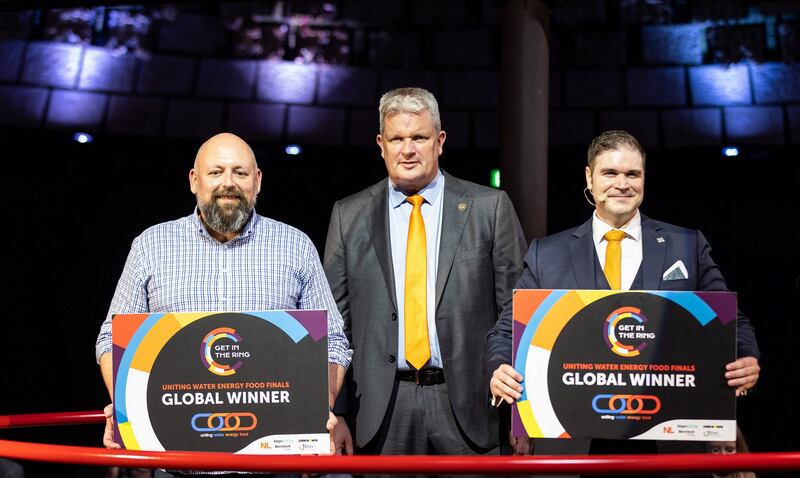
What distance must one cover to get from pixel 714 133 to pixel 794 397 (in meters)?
1.70

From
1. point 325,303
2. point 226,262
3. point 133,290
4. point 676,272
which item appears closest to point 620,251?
point 676,272

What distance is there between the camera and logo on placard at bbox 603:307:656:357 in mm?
2092

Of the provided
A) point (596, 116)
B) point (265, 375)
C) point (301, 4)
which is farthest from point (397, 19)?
point (265, 375)

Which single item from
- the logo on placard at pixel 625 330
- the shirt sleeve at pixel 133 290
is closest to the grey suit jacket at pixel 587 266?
the logo on placard at pixel 625 330

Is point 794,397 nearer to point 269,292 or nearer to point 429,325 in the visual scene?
point 429,325

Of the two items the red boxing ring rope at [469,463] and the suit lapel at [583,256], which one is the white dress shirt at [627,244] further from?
the red boxing ring rope at [469,463]

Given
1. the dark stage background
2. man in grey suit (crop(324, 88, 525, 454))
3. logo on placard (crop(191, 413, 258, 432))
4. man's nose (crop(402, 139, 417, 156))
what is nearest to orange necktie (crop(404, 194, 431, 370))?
man in grey suit (crop(324, 88, 525, 454))

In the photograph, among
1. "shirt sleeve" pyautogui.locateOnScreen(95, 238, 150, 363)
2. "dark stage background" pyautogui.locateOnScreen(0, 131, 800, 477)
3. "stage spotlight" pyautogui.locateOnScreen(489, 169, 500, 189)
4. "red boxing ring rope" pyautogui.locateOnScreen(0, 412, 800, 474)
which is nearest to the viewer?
"red boxing ring rope" pyautogui.locateOnScreen(0, 412, 800, 474)

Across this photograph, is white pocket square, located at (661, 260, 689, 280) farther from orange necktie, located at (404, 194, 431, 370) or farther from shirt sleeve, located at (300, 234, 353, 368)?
shirt sleeve, located at (300, 234, 353, 368)

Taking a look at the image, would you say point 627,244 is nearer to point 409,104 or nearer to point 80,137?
point 409,104

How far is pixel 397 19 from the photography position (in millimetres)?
5844

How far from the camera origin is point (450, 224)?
2652 millimetres

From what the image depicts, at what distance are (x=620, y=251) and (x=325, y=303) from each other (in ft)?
2.84

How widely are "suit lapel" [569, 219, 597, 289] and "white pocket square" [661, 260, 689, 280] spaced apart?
20cm
